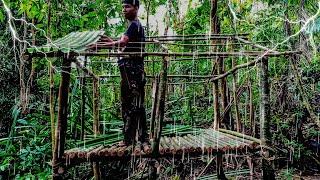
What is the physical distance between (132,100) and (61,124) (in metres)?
0.75

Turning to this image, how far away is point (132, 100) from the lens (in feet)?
14.1

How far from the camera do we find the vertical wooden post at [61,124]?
3971mm

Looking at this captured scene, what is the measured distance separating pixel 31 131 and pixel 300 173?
445cm

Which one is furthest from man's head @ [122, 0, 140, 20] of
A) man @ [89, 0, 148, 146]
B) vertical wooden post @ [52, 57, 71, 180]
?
vertical wooden post @ [52, 57, 71, 180]

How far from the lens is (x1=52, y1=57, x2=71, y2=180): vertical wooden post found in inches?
156

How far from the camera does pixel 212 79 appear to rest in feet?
19.4

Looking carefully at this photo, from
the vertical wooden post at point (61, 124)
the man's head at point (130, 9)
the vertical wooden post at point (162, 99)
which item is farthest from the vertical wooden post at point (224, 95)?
the vertical wooden post at point (61, 124)

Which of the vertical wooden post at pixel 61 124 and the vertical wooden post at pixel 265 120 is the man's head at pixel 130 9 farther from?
the vertical wooden post at pixel 265 120

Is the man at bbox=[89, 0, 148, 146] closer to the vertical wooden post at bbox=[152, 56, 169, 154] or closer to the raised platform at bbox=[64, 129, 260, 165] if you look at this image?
the raised platform at bbox=[64, 129, 260, 165]

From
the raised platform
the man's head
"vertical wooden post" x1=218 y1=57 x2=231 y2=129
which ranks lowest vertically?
the raised platform

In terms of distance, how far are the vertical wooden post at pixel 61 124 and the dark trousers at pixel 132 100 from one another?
615 mm

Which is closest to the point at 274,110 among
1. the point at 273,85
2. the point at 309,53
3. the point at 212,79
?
the point at 273,85

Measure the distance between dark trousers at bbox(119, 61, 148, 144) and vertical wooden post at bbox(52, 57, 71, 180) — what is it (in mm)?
615

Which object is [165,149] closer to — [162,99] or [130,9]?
[162,99]
